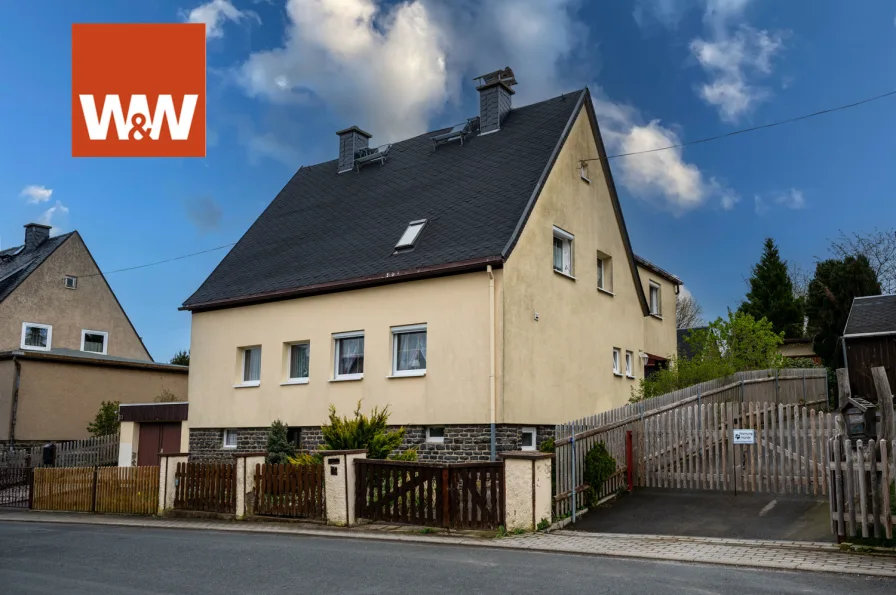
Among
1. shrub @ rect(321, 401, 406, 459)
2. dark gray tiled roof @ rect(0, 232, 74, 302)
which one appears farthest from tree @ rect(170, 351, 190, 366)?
shrub @ rect(321, 401, 406, 459)

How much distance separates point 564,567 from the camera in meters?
9.71

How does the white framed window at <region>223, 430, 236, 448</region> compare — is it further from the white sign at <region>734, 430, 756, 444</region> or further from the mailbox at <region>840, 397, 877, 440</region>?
the mailbox at <region>840, 397, 877, 440</region>

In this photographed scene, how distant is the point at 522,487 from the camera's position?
13234 mm

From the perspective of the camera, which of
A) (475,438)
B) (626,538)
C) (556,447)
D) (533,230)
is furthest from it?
(533,230)

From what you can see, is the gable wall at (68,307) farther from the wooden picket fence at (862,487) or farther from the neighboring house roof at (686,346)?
the wooden picket fence at (862,487)

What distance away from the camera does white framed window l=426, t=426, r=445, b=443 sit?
60.7 ft

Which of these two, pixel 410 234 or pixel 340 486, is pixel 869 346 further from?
pixel 340 486

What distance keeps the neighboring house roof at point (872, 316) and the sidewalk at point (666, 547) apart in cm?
2242

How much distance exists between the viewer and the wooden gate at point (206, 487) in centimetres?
1675

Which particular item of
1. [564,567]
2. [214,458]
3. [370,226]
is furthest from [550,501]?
[214,458]

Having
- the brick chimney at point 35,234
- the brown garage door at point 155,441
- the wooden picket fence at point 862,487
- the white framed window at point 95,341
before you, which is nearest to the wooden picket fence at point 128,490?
the brown garage door at point 155,441

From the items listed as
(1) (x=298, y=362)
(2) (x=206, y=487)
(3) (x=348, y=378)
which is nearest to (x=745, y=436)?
(3) (x=348, y=378)

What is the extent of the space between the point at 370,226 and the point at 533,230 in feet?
17.4

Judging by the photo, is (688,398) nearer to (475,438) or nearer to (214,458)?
(475,438)
